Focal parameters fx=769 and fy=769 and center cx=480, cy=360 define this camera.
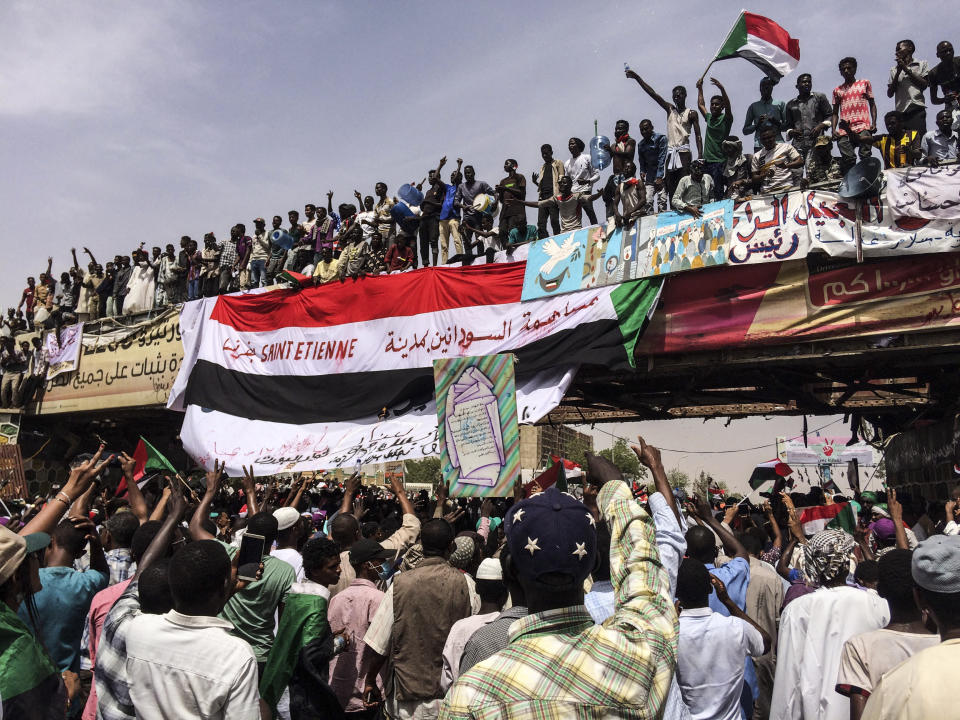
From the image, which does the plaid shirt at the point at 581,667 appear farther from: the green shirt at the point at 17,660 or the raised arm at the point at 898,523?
the raised arm at the point at 898,523

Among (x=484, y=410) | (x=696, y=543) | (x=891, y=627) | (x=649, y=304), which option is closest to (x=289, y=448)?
(x=649, y=304)

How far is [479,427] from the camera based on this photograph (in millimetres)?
5625

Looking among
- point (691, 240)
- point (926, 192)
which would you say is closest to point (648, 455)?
point (691, 240)

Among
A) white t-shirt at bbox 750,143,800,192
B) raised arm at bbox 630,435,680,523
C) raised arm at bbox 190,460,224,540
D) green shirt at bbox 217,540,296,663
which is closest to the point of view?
raised arm at bbox 630,435,680,523

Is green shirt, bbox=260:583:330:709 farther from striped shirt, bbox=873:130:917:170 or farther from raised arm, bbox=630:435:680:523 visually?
striped shirt, bbox=873:130:917:170

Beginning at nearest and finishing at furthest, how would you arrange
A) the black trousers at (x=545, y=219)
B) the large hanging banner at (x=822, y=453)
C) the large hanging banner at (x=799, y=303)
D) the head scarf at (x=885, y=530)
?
the head scarf at (x=885, y=530)
the large hanging banner at (x=799, y=303)
the black trousers at (x=545, y=219)
the large hanging banner at (x=822, y=453)

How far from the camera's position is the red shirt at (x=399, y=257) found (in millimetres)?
12164

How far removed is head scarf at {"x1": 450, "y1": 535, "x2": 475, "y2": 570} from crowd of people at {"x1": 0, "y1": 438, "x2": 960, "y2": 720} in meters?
0.01

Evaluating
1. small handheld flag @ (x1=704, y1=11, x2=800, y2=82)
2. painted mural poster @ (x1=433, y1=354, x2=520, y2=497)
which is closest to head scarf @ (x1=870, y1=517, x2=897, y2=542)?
painted mural poster @ (x1=433, y1=354, x2=520, y2=497)

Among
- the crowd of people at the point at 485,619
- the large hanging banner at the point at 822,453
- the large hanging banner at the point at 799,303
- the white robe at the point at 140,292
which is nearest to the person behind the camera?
the crowd of people at the point at 485,619

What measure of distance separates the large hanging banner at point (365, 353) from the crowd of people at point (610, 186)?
2.32 feet

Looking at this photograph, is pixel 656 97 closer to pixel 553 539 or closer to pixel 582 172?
pixel 582 172

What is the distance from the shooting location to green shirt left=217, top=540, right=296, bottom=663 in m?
3.62

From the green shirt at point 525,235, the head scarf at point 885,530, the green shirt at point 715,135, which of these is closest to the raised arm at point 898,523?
the head scarf at point 885,530
